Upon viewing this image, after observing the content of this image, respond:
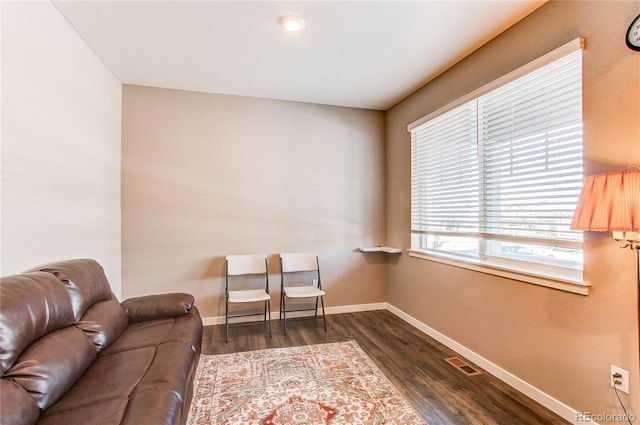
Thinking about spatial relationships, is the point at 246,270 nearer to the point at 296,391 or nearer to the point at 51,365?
the point at 296,391

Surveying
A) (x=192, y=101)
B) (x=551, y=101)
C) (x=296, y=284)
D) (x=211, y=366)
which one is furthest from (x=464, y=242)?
(x=192, y=101)

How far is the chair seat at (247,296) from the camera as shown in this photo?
116 inches

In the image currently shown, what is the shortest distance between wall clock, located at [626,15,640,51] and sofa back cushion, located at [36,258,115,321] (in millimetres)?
3249

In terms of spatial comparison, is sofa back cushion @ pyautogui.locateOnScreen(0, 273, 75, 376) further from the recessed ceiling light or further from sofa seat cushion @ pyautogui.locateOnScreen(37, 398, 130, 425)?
the recessed ceiling light

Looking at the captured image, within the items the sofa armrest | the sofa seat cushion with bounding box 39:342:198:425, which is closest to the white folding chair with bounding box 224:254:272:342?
the sofa armrest

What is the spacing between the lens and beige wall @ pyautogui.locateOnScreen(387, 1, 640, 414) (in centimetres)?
154

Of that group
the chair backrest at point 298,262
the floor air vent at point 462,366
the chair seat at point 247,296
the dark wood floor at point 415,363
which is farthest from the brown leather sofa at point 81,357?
the floor air vent at point 462,366

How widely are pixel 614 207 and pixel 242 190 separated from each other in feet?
10.1

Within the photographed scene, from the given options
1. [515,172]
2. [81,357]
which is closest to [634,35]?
[515,172]

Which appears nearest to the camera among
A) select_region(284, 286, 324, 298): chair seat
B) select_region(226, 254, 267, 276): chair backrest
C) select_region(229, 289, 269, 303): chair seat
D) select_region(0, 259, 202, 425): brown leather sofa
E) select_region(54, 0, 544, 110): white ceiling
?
select_region(0, 259, 202, 425): brown leather sofa

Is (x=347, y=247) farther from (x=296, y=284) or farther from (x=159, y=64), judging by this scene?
(x=159, y=64)

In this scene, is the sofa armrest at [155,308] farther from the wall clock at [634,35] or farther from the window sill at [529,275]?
the wall clock at [634,35]

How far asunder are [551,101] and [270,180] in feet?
8.72

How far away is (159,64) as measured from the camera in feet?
9.00
